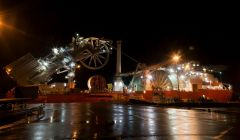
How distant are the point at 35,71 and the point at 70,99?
1863 cm

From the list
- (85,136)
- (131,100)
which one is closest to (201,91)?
(131,100)

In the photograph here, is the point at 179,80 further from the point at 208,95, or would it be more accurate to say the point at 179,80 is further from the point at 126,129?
the point at 126,129

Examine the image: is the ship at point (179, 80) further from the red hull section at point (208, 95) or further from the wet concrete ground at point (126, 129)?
the wet concrete ground at point (126, 129)

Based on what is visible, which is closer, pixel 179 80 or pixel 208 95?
pixel 208 95

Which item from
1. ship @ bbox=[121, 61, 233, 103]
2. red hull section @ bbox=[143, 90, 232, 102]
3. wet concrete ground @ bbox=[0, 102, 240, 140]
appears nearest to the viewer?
wet concrete ground @ bbox=[0, 102, 240, 140]

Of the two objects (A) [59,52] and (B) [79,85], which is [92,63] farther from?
(B) [79,85]

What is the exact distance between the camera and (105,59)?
181ft

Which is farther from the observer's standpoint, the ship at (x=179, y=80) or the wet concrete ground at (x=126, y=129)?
the ship at (x=179, y=80)

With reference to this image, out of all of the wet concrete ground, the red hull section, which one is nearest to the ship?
the red hull section

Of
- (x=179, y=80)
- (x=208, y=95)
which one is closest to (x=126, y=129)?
(x=208, y=95)

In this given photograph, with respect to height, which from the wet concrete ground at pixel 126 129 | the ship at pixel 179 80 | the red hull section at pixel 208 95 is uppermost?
the ship at pixel 179 80

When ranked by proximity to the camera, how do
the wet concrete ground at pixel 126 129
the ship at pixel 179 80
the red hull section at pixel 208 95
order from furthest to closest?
1. the ship at pixel 179 80
2. the red hull section at pixel 208 95
3. the wet concrete ground at pixel 126 129

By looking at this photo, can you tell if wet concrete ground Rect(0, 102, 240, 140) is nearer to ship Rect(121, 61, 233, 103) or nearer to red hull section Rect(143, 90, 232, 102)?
red hull section Rect(143, 90, 232, 102)

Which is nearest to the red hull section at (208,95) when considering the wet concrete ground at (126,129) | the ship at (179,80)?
the ship at (179,80)
